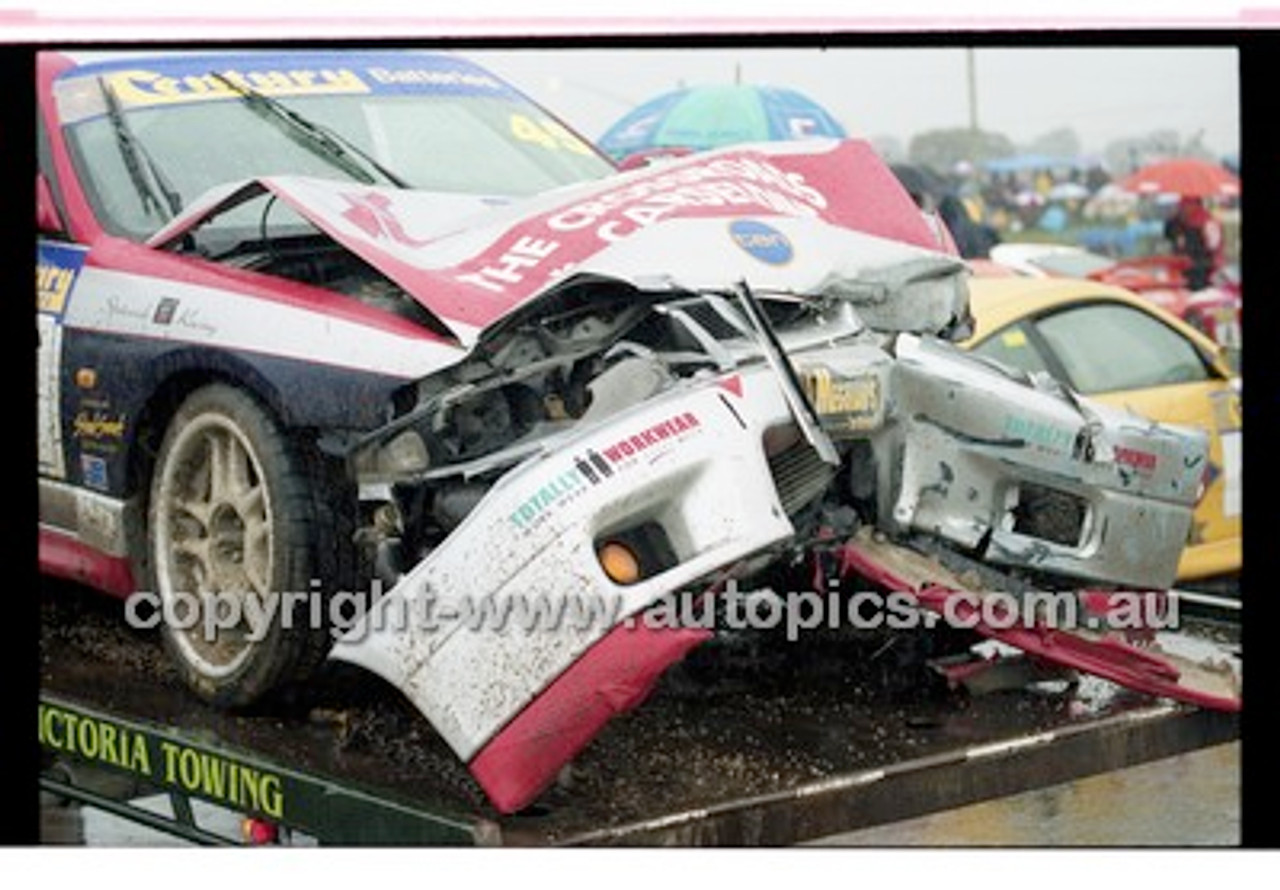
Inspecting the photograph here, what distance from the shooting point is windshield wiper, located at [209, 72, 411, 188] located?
415cm

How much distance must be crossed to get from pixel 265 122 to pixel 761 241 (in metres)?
0.99

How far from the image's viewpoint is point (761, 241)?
3.93 m

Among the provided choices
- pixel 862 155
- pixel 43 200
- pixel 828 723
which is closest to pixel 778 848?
pixel 828 723

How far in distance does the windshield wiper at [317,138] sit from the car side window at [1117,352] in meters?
1.30

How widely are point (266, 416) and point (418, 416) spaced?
0.29m

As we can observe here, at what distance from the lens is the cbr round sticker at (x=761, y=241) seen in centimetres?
391

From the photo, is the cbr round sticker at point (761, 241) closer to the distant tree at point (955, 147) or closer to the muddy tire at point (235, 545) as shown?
the distant tree at point (955, 147)

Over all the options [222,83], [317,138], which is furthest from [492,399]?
[222,83]

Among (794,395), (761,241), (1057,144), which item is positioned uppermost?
(1057,144)

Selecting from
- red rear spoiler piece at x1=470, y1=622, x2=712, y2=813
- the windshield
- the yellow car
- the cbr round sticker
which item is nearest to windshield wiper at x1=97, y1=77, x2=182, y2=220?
the windshield

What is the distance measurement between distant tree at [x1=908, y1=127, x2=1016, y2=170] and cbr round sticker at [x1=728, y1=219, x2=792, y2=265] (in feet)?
1.01

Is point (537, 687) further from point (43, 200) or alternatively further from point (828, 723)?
point (43, 200)

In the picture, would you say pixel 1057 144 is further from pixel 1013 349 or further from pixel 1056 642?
pixel 1056 642

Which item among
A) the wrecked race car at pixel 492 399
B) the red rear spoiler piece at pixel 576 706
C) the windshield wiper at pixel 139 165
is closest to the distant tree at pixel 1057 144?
the wrecked race car at pixel 492 399
